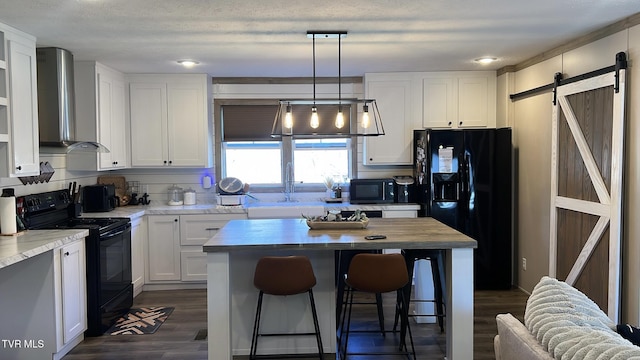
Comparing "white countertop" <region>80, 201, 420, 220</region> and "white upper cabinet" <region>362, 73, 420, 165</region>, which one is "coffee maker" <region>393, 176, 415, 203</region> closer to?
"white countertop" <region>80, 201, 420, 220</region>

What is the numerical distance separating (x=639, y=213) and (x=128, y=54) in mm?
4183

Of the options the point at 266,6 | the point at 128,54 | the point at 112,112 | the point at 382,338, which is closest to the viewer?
the point at 266,6

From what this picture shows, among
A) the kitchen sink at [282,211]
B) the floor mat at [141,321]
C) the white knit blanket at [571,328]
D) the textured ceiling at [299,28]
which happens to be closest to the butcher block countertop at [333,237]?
the white knit blanket at [571,328]

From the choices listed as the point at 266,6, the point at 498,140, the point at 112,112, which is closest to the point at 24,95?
the point at 112,112

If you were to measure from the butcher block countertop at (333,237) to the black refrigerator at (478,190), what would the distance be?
1366 millimetres

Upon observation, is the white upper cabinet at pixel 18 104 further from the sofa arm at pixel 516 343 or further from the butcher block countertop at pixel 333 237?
the sofa arm at pixel 516 343

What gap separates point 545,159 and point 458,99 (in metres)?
1.26

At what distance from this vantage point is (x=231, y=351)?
311 cm

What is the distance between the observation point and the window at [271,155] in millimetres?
5602

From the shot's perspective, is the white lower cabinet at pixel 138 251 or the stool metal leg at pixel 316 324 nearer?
the stool metal leg at pixel 316 324

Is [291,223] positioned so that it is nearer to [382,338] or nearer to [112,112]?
[382,338]

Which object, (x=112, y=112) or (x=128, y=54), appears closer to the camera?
(x=128, y=54)

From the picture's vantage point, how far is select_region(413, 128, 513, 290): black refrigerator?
4.84 m

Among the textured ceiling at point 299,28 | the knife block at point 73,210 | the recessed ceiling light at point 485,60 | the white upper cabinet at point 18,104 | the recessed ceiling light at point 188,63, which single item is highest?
the recessed ceiling light at point 485,60
